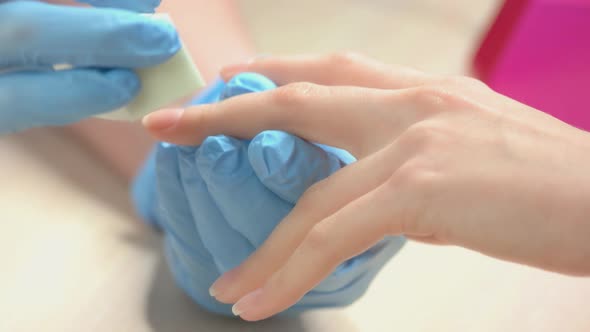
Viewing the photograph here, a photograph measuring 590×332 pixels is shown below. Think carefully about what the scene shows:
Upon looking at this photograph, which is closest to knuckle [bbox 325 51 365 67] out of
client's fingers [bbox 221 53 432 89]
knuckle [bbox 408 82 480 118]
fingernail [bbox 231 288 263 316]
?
client's fingers [bbox 221 53 432 89]

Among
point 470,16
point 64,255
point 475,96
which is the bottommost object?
point 64,255

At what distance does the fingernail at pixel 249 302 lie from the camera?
440 mm

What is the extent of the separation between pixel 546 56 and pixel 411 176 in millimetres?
447

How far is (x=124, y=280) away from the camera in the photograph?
627 millimetres

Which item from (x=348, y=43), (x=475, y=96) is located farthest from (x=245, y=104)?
(x=348, y=43)

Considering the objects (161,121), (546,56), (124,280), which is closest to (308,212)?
(161,121)

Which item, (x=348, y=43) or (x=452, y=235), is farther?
(x=348, y=43)

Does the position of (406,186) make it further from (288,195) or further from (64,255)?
(64,255)

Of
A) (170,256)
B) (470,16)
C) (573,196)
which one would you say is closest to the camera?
(573,196)

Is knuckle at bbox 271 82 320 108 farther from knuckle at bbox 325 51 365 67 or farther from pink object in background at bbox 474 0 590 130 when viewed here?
pink object in background at bbox 474 0 590 130

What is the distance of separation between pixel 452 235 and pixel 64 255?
444 mm

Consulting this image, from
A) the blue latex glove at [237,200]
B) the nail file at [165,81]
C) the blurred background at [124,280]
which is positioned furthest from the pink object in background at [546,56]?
the nail file at [165,81]

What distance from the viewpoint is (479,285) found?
608mm

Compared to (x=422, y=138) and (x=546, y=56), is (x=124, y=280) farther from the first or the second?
(x=546, y=56)
